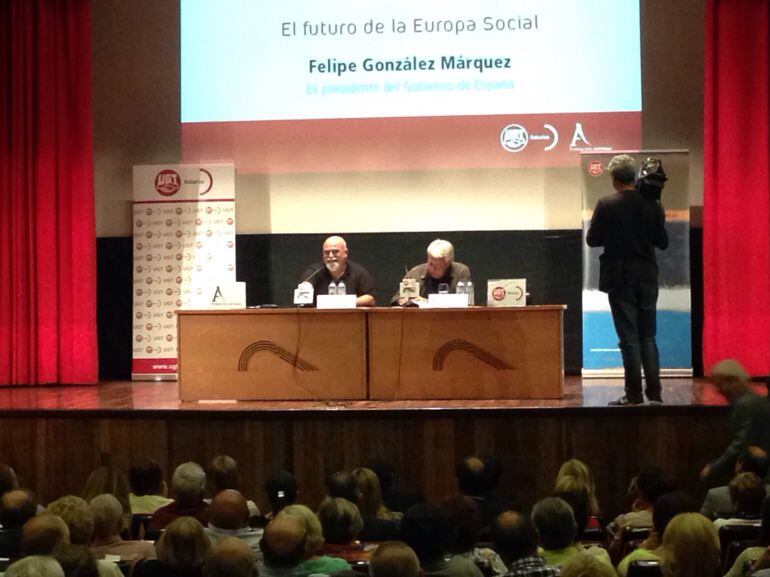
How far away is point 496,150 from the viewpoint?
30.3 feet

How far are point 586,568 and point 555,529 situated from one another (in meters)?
0.76

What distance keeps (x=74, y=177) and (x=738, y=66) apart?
5.04m

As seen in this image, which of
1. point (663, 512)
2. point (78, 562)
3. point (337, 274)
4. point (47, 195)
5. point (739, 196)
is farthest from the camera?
point (47, 195)

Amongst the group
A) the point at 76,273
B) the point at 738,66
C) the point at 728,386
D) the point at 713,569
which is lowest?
the point at 713,569

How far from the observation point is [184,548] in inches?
140

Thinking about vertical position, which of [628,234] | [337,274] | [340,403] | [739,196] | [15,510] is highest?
[739,196]

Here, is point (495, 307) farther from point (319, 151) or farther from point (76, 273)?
point (76, 273)

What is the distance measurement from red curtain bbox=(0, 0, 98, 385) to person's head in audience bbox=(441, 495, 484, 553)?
5922 millimetres

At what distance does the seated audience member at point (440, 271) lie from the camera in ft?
25.1

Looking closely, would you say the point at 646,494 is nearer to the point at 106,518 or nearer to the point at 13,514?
the point at 106,518

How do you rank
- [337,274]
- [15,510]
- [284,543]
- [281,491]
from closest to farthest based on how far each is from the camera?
1. [284,543]
2. [15,510]
3. [281,491]
4. [337,274]

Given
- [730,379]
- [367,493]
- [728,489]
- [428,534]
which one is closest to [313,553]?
[428,534]

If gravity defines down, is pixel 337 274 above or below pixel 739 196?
below

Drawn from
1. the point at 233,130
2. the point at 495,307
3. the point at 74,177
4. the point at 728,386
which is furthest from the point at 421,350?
the point at 74,177
